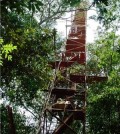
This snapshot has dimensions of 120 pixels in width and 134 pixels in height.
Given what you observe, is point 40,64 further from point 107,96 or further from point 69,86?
point 107,96

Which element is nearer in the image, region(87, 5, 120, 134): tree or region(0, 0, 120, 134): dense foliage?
region(0, 0, 120, 134): dense foliage

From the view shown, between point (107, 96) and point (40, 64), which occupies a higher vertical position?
point (40, 64)

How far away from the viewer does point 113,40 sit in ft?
51.0

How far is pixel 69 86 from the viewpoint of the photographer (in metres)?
11.9

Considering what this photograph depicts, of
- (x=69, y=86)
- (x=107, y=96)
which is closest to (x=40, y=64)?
(x=69, y=86)

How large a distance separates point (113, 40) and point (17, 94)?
216 inches

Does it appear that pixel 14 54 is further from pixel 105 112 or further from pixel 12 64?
pixel 105 112

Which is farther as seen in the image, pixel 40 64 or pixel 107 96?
pixel 107 96

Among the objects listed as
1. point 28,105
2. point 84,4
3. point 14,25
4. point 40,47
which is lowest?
point 28,105

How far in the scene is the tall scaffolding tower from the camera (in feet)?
32.4

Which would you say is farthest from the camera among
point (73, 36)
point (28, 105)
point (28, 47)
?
point (28, 105)

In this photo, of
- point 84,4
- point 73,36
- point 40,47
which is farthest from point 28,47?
point 84,4

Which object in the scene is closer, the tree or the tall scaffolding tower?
the tall scaffolding tower

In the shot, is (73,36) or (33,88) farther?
(73,36)
